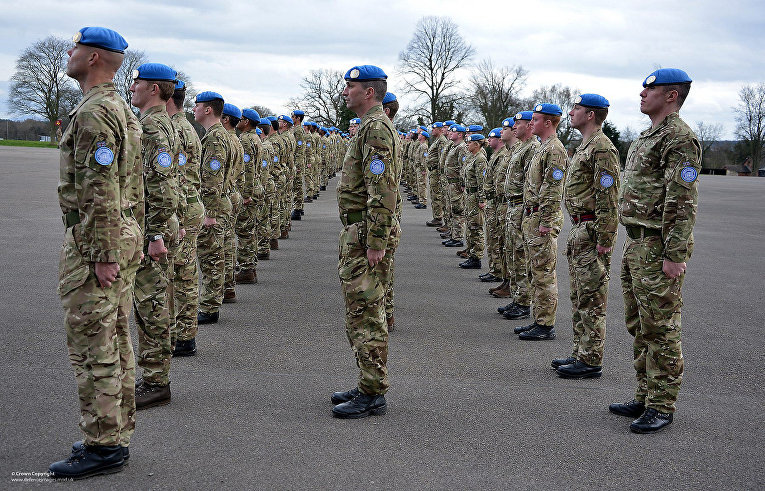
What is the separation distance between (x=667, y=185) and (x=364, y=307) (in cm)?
225

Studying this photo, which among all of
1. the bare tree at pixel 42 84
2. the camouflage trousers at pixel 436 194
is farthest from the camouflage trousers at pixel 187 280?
the bare tree at pixel 42 84

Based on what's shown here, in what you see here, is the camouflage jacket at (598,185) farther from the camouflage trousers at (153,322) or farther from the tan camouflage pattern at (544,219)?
the camouflage trousers at (153,322)

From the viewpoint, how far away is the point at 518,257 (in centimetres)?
809

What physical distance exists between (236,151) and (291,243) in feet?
20.6

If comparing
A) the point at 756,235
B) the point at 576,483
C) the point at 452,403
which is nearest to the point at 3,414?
the point at 452,403

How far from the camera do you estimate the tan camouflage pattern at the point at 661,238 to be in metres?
4.47

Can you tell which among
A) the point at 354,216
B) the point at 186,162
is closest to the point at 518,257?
the point at 354,216

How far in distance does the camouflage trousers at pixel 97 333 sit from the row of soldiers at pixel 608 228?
334 centimetres

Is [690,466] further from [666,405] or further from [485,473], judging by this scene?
[485,473]

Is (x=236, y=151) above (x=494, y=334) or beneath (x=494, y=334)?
above

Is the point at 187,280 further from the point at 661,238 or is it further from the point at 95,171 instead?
the point at 661,238

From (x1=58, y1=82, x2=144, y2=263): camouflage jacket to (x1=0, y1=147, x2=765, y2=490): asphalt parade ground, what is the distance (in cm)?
132

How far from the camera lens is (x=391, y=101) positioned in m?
8.09

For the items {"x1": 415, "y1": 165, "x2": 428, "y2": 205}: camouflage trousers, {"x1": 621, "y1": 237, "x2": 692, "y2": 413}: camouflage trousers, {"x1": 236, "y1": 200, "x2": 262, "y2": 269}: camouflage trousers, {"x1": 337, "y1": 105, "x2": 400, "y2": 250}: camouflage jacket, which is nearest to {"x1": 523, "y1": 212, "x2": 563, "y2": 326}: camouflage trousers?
{"x1": 621, "y1": 237, "x2": 692, "y2": 413}: camouflage trousers
